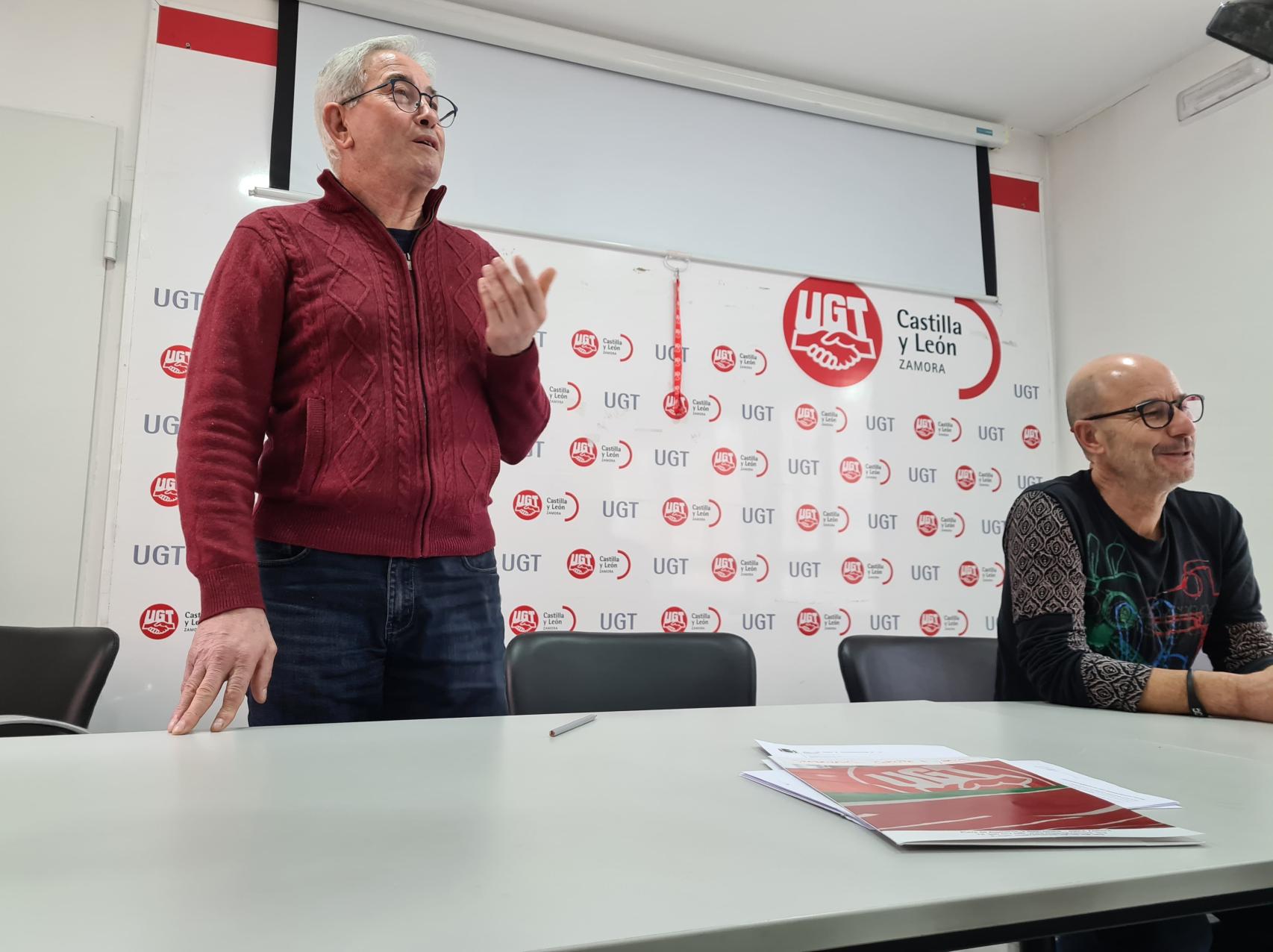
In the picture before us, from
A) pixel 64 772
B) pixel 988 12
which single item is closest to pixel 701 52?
pixel 988 12

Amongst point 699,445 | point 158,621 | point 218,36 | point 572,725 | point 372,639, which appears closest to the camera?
point 572,725

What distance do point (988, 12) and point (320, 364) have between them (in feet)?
9.25

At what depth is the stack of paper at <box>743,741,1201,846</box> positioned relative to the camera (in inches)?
24.8

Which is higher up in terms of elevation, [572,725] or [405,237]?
[405,237]

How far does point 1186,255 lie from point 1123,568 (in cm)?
223

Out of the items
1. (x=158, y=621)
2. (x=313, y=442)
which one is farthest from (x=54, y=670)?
(x=313, y=442)

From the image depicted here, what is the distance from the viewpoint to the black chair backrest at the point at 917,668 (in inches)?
72.4

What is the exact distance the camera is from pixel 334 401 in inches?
48.9

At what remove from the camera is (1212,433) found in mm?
3072

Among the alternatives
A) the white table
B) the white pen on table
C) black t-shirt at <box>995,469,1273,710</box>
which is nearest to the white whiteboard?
black t-shirt at <box>995,469,1273,710</box>

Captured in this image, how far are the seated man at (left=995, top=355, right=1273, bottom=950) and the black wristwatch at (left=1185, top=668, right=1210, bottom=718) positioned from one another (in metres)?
0.06

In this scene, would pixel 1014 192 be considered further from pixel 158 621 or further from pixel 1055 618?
pixel 158 621

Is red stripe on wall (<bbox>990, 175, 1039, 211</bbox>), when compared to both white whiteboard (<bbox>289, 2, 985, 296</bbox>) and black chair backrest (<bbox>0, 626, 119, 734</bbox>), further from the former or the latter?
black chair backrest (<bbox>0, 626, 119, 734</bbox>)

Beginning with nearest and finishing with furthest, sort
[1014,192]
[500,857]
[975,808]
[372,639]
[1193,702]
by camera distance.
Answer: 1. [500,857]
2. [975,808]
3. [372,639]
4. [1193,702]
5. [1014,192]
